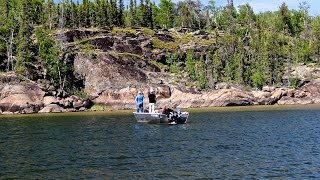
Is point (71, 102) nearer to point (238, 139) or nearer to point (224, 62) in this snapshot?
point (224, 62)

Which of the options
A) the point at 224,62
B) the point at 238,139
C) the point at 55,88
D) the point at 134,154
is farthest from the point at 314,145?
the point at 224,62

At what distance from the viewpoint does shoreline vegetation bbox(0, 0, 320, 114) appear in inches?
4493

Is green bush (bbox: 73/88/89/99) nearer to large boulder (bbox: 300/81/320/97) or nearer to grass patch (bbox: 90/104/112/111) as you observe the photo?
grass patch (bbox: 90/104/112/111)

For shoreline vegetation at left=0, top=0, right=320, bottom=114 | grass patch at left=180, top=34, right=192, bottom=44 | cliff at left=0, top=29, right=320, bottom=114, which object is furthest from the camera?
grass patch at left=180, top=34, right=192, bottom=44

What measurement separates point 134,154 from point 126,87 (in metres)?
82.9

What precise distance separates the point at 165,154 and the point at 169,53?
374ft

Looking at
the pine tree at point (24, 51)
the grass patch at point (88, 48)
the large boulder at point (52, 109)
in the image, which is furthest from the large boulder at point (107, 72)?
the large boulder at point (52, 109)

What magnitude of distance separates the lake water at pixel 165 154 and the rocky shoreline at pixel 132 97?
54985 mm

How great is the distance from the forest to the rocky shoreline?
288 inches

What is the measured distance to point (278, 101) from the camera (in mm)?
120750

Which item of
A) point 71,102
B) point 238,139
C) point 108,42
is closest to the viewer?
point 238,139

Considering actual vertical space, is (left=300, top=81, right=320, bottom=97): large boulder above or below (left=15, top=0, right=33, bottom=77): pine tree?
below

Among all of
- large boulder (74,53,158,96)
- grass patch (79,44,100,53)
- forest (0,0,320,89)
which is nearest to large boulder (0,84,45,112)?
forest (0,0,320,89)

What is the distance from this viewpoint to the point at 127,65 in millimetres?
128500
